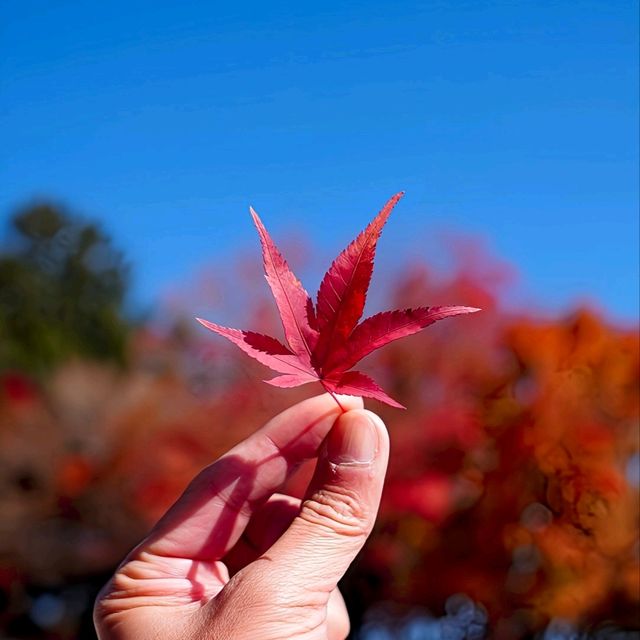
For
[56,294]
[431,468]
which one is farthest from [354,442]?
[56,294]

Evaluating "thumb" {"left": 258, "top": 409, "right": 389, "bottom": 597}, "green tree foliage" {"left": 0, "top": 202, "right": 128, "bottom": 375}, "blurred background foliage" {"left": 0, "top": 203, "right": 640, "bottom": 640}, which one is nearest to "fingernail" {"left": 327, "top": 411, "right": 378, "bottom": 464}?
"thumb" {"left": 258, "top": 409, "right": 389, "bottom": 597}

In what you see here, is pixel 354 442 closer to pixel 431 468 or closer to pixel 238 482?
pixel 238 482

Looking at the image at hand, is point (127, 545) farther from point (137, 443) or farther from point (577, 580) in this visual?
point (577, 580)

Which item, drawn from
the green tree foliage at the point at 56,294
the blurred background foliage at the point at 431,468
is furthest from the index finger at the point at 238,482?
the green tree foliage at the point at 56,294

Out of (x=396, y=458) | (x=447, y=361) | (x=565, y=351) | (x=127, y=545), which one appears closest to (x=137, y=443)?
(x=127, y=545)

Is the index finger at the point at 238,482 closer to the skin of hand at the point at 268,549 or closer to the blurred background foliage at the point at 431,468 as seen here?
the skin of hand at the point at 268,549

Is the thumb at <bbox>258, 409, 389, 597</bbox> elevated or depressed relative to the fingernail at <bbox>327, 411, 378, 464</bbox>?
depressed

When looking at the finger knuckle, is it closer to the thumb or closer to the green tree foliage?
the thumb
